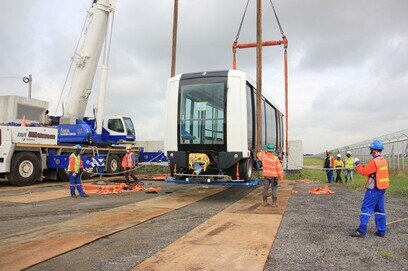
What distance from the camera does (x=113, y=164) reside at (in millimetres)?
19312

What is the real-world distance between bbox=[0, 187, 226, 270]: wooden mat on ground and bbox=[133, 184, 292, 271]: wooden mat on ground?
1.37 metres

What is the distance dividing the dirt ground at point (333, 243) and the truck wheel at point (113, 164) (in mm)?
11187

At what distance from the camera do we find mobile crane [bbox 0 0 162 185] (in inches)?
595

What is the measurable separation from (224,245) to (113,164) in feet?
46.1

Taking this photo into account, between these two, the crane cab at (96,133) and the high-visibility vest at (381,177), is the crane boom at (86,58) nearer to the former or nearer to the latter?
the crane cab at (96,133)

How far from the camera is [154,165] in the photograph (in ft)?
81.1

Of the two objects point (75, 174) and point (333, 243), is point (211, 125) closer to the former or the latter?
point (75, 174)

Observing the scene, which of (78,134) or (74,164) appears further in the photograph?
(78,134)

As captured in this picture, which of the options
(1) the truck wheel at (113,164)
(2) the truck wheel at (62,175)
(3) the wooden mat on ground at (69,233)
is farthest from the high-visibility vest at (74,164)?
(1) the truck wheel at (113,164)

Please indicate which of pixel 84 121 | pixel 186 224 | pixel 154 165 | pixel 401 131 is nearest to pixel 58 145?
pixel 84 121

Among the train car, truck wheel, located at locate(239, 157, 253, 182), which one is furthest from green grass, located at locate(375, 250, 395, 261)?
truck wheel, located at locate(239, 157, 253, 182)

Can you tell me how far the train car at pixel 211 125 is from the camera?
33.6 feet

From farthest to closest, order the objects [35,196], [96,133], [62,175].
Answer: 1. [96,133]
2. [62,175]
3. [35,196]

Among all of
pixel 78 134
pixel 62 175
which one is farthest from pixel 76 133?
pixel 62 175
